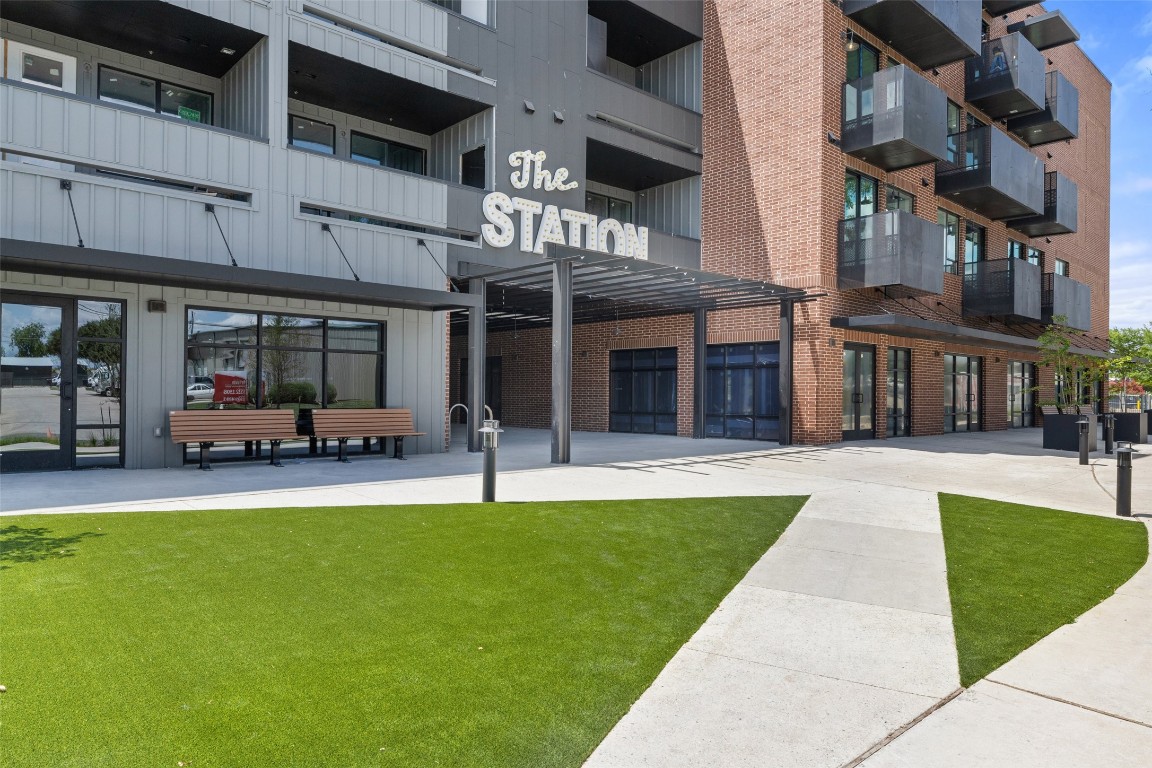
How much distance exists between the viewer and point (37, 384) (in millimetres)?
11273

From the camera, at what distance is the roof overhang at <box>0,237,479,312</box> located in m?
9.67

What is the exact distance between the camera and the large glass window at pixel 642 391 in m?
22.1

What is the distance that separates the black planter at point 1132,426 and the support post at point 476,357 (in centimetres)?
1846

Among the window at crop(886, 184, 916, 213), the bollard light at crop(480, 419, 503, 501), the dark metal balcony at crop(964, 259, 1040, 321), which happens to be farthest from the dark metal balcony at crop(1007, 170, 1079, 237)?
the bollard light at crop(480, 419, 503, 501)

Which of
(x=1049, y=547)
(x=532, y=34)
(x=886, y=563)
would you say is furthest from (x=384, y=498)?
(x=532, y=34)

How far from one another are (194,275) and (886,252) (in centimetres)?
1567

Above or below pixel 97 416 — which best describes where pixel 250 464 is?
below

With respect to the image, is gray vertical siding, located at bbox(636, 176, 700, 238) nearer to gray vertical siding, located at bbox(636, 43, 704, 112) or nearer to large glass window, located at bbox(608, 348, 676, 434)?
gray vertical siding, located at bbox(636, 43, 704, 112)

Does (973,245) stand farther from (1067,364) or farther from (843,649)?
(843,649)

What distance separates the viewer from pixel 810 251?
18.6 meters

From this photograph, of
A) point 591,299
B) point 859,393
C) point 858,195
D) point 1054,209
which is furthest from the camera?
point 1054,209

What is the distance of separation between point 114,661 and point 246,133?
12.3m

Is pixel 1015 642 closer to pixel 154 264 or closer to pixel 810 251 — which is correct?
pixel 154 264

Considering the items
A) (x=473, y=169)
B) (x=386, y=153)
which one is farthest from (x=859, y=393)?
(x=386, y=153)
